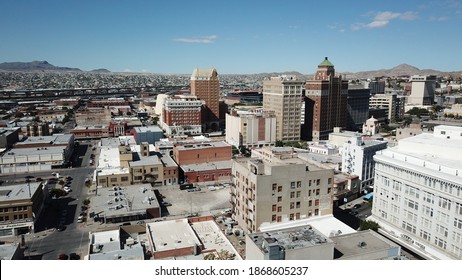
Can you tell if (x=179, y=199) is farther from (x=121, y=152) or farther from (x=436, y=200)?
(x=436, y=200)

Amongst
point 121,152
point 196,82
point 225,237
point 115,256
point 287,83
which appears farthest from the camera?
point 196,82

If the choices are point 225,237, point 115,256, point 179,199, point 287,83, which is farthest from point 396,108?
point 115,256

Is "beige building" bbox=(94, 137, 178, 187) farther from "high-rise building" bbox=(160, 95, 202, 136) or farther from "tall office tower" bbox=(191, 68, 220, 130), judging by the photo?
"tall office tower" bbox=(191, 68, 220, 130)

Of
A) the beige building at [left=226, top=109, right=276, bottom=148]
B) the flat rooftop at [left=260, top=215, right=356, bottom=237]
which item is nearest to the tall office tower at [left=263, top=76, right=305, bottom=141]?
the beige building at [left=226, top=109, right=276, bottom=148]

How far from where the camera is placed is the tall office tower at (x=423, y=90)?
49.6m

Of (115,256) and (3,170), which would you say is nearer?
(115,256)

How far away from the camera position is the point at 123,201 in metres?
15.2

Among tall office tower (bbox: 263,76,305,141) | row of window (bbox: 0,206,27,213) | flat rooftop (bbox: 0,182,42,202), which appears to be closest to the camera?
row of window (bbox: 0,206,27,213)

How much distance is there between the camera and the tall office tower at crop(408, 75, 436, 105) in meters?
49.6

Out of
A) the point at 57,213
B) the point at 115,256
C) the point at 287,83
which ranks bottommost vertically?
the point at 57,213

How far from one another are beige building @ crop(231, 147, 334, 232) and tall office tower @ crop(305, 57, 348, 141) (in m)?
20.5

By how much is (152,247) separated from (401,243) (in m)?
7.82

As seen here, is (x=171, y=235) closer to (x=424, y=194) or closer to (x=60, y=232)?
(x=60, y=232)

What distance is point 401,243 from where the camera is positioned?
11.6m
